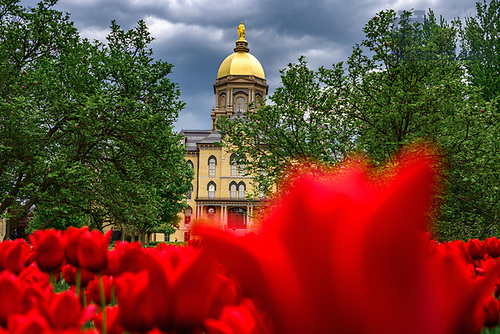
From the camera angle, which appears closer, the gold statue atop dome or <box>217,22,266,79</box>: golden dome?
<box>217,22,266,79</box>: golden dome

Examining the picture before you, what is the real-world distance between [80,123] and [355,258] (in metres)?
14.0

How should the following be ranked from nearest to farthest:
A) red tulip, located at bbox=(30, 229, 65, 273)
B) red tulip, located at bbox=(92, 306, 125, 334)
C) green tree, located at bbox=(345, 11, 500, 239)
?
red tulip, located at bbox=(92, 306, 125, 334) → red tulip, located at bbox=(30, 229, 65, 273) → green tree, located at bbox=(345, 11, 500, 239)

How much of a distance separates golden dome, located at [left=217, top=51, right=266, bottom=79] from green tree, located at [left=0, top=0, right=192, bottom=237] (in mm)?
56045

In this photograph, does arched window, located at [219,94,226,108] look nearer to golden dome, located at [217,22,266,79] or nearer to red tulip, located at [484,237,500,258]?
golden dome, located at [217,22,266,79]

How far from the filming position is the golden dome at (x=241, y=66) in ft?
229

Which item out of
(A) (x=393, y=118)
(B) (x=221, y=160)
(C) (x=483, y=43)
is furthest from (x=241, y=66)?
(A) (x=393, y=118)

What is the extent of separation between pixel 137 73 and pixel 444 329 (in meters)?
14.4

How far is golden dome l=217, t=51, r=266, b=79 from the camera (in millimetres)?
69812

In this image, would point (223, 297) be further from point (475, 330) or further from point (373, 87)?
point (373, 87)

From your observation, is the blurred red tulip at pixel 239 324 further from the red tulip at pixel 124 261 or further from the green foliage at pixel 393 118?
the green foliage at pixel 393 118

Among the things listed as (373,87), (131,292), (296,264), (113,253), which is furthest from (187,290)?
(373,87)

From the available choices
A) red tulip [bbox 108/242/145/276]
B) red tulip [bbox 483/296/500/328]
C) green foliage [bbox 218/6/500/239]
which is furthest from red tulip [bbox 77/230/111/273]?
green foliage [bbox 218/6/500/239]

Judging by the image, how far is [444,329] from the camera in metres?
0.45

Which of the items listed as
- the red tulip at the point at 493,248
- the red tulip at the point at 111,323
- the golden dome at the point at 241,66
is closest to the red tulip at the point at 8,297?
the red tulip at the point at 111,323
